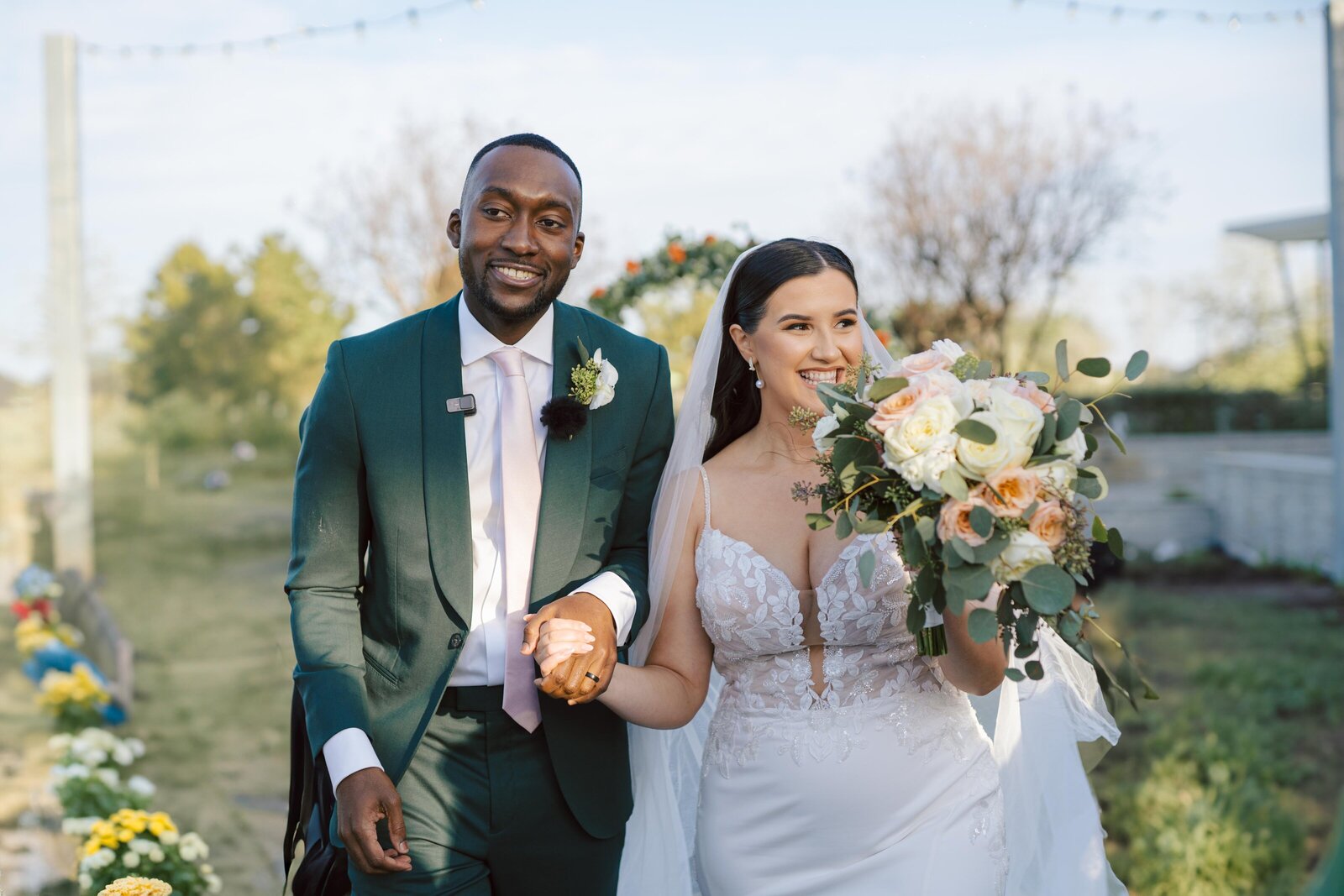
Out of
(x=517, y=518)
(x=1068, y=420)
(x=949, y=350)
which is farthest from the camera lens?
(x=517, y=518)

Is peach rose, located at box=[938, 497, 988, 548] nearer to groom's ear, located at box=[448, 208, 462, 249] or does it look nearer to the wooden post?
groom's ear, located at box=[448, 208, 462, 249]

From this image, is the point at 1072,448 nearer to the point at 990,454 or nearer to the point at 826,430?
the point at 990,454

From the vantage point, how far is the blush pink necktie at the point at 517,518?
2553mm

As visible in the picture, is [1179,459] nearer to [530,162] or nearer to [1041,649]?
[1041,649]

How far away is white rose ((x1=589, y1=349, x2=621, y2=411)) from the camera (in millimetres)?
2674

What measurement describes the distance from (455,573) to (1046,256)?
17.0 meters

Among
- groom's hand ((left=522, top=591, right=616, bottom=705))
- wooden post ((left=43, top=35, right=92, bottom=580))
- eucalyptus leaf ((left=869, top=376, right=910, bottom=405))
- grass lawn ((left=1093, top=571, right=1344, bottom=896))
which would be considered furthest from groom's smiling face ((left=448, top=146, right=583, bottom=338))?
wooden post ((left=43, top=35, right=92, bottom=580))

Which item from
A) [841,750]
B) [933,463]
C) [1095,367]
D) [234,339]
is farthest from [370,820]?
[234,339]

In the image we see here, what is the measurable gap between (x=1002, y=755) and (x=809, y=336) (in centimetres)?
121

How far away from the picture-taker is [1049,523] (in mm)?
2158

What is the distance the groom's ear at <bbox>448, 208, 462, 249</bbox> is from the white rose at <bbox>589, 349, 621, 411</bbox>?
411 mm

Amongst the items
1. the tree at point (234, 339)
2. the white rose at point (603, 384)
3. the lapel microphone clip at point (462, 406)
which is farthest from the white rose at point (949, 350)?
the tree at point (234, 339)

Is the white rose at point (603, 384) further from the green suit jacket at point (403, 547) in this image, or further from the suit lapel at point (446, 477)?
the suit lapel at point (446, 477)

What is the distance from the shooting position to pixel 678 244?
695 cm
